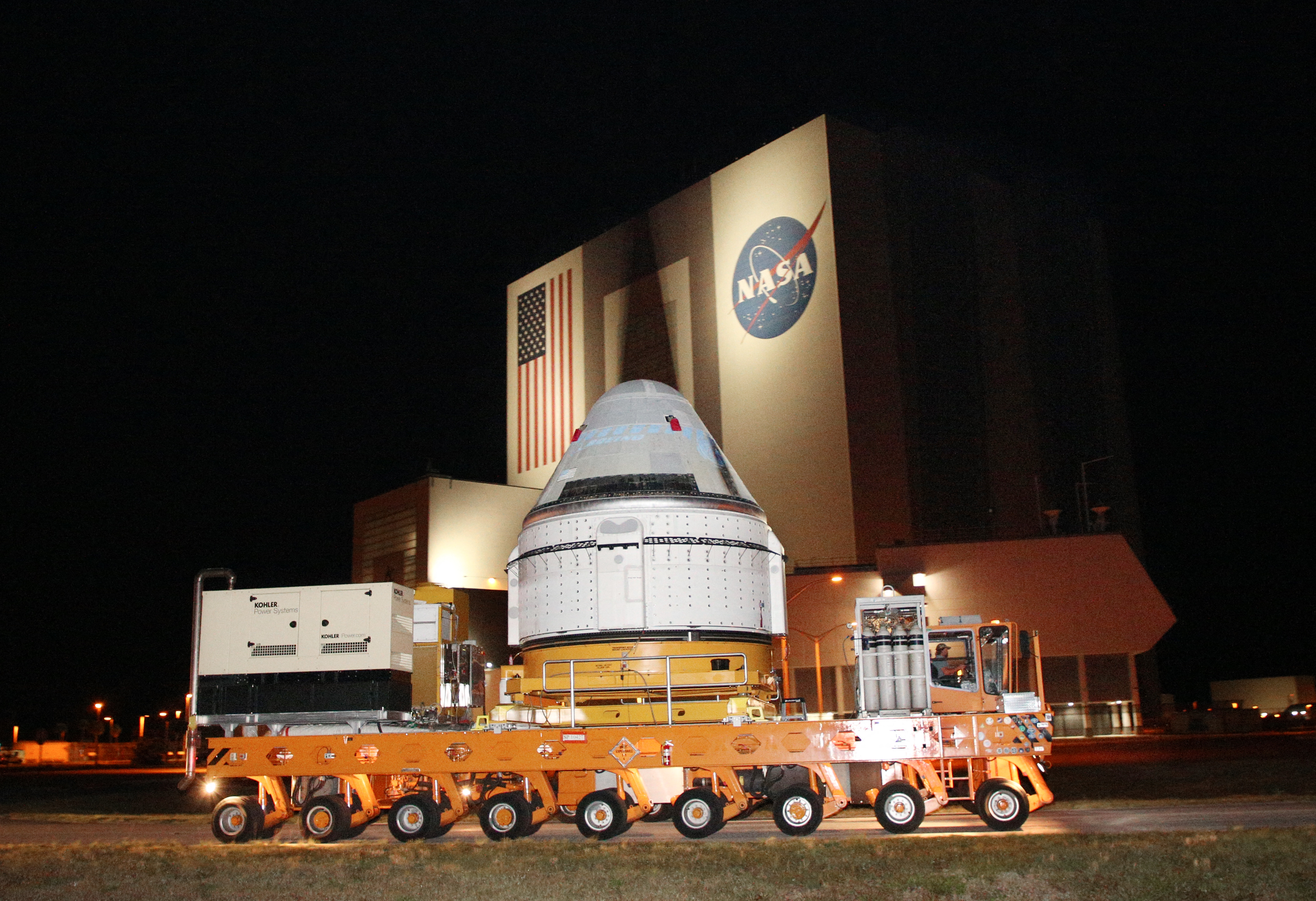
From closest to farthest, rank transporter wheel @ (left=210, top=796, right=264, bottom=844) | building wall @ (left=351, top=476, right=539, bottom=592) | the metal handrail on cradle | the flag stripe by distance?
the metal handrail on cradle → transporter wheel @ (left=210, top=796, right=264, bottom=844) → building wall @ (left=351, top=476, right=539, bottom=592) → the flag stripe

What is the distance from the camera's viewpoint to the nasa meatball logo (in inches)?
2210

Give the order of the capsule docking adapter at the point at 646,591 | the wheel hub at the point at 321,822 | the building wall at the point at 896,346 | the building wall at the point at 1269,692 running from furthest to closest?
the building wall at the point at 1269,692, the building wall at the point at 896,346, the capsule docking adapter at the point at 646,591, the wheel hub at the point at 321,822

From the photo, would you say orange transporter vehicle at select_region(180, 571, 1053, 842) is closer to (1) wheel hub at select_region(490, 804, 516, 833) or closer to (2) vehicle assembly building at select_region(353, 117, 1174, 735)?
(1) wheel hub at select_region(490, 804, 516, 833)

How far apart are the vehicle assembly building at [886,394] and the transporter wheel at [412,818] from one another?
30676 mm

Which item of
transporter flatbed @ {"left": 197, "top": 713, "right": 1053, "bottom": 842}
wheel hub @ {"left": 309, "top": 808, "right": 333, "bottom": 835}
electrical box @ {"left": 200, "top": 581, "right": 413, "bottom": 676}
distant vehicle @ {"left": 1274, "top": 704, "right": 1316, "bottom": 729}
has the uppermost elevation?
electrical box @ {"left": 200, "top": 581, "right": 413, "bottom": 676}

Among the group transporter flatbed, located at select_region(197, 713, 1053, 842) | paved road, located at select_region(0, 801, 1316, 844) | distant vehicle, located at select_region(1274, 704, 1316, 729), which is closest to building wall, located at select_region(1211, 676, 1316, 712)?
distant vehicle, located at select_region(1274, 704, 1316, 729)

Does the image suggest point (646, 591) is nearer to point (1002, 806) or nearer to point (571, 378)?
point (1002, 806)

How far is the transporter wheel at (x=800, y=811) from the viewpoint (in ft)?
55.0

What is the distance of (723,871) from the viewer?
13.4m

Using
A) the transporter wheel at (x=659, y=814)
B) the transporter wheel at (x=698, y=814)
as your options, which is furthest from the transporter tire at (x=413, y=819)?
the transporter wheel at (x=698, y=814)

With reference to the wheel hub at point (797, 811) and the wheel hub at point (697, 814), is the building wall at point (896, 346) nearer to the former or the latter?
the wheel hub at point (797, 811)

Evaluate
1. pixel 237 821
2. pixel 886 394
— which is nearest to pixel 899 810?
pixel 237 821

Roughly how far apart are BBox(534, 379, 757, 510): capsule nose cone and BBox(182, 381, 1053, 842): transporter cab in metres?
0.06

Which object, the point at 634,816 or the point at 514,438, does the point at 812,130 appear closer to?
the point at 514,438
